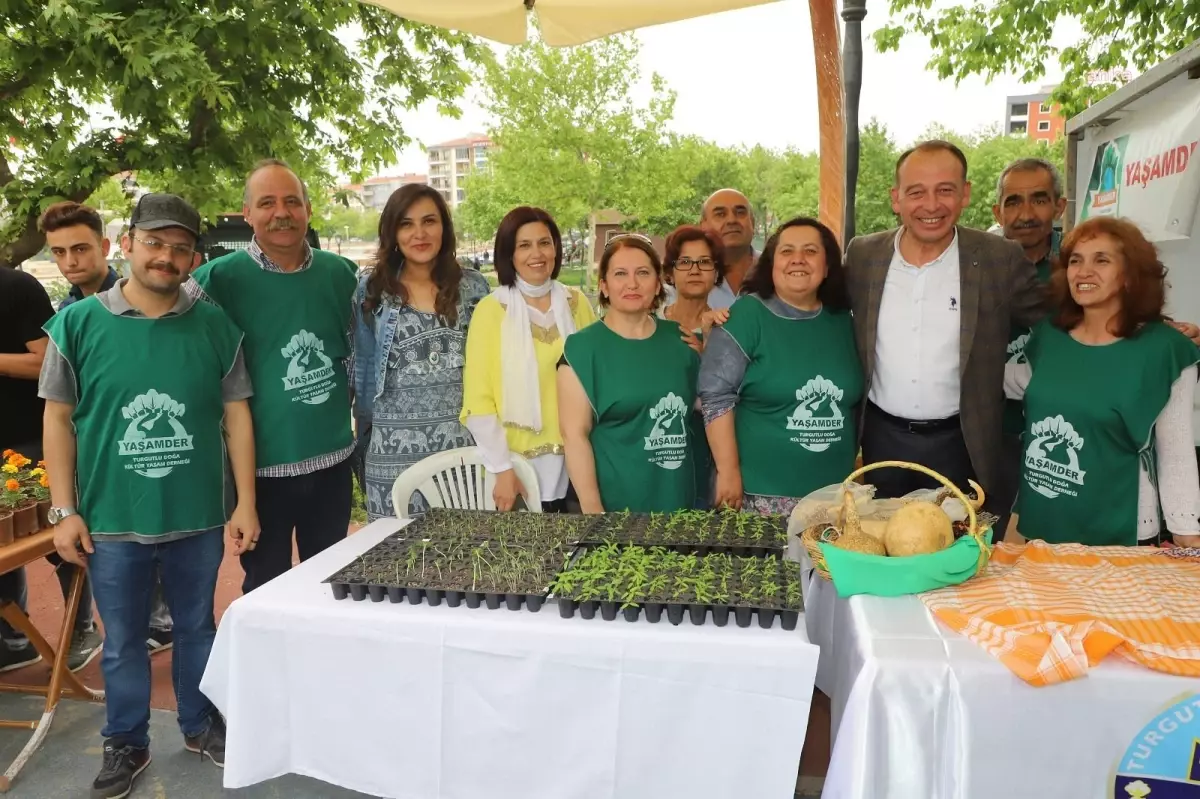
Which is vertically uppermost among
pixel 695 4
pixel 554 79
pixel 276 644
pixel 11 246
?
pixel 554 79

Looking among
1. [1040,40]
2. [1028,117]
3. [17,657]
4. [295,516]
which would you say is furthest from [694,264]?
[1028,117]

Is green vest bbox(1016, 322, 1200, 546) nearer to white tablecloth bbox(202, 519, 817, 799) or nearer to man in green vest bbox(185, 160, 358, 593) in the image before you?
white tablecloth bbox(202, 519, 817, 799)

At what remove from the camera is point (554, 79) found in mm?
20656

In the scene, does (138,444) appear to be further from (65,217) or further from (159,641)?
(159,641)

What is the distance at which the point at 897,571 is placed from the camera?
1892 millimetres

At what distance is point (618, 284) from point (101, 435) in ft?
5.52

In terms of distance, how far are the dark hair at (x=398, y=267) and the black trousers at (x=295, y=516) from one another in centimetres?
67

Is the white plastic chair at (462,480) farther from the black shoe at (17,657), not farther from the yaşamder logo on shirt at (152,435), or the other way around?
the black shoe at (17,657)

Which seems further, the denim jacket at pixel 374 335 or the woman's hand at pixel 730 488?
the denim jacket at pixel 374 335

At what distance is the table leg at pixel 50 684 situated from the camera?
9.19ft

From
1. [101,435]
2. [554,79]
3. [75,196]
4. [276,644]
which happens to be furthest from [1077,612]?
[554,79]

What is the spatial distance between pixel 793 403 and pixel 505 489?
1.06 metres

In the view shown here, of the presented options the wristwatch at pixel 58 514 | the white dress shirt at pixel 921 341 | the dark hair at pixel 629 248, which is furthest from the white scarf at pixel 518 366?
the wristwatch at pixel 58 514

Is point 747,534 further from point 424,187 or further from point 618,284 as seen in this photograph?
point 424,187
